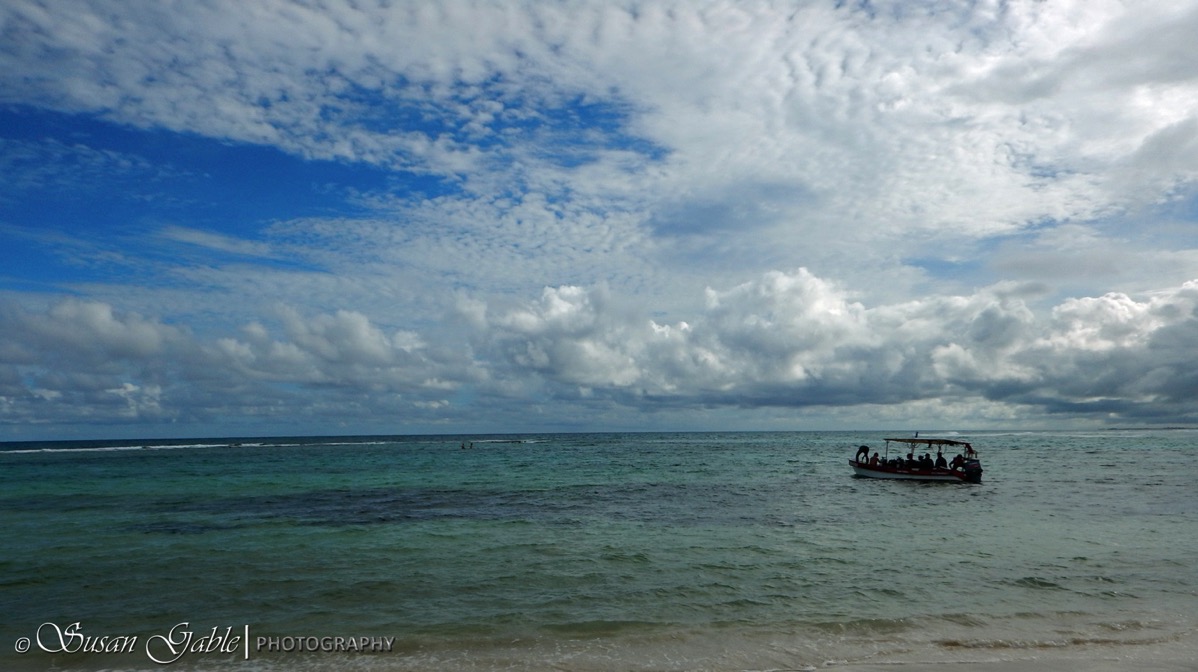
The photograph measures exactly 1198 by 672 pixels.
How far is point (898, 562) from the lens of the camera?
18094 mm

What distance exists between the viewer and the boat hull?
41969 millimetres

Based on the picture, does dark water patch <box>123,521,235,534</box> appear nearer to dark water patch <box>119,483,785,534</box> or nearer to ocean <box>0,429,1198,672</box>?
dark water patch <box>119,483,785,534</box>

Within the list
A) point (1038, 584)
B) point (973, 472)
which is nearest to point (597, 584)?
point (1038, 584)

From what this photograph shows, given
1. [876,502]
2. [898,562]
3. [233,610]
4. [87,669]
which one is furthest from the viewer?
[876,502]

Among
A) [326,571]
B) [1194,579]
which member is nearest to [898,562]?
[1194,579]

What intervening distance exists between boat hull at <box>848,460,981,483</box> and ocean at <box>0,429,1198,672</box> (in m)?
10.7

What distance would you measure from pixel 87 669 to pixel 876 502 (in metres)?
30.4

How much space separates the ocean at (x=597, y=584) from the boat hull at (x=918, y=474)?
1065 cm

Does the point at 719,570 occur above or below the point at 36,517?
above

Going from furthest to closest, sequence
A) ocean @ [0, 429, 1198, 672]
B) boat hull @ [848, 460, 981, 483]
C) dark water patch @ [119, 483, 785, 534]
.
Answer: boat hull @ [848, 460, 981, 483]
dark water patch @ [119, 483, 785, 534]
ocean @ [0, 429, 1198, 672]

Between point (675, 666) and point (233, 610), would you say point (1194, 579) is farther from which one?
point (233, 610)

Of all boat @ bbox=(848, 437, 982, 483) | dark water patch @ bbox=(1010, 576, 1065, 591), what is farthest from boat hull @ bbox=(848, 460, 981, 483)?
dark water patch @ bbox=(1010, 576, 1065, 591)

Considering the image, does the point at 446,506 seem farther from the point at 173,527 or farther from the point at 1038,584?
the point at 1038,584

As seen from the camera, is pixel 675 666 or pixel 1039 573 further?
pixel 1039 573
